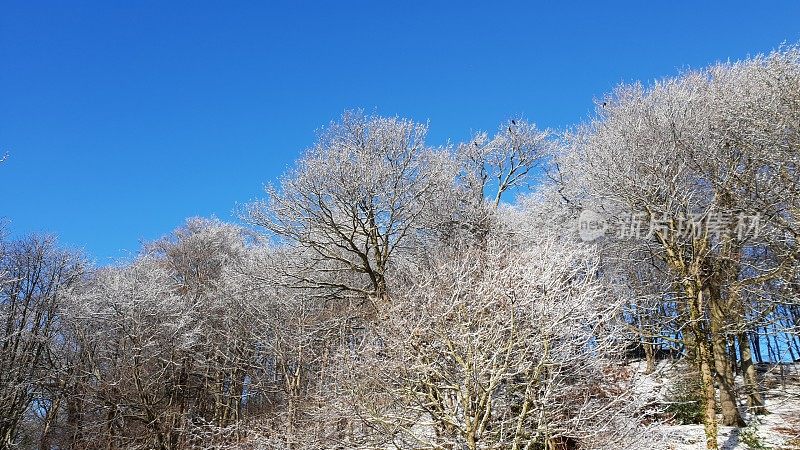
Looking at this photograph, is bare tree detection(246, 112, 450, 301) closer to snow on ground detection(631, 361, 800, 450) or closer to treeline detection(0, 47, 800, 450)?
treeline detection(0, 47, 800, 450)

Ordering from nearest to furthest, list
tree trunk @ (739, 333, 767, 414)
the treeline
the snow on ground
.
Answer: the treeline
the snow on ground
tree trunk @ (739, 333, 767, 414)

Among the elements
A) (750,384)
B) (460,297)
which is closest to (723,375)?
(750,384)

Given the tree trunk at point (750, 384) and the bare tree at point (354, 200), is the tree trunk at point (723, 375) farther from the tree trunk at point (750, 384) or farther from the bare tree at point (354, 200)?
the bare tree at point (354, 200)

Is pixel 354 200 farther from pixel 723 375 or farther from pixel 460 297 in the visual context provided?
pixel 723 375

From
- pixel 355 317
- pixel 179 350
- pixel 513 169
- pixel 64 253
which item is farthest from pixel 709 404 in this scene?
pixel 64 253

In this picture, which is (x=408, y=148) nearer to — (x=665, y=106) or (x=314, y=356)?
(x=314, y=356)

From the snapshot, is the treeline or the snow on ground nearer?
the treeline

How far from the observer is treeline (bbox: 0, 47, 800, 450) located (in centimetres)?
995

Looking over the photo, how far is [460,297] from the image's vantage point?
35.0ft

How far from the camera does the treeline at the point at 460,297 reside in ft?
32.7

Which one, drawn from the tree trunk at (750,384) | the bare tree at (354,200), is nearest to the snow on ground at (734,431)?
the tree trunk at (750,384)

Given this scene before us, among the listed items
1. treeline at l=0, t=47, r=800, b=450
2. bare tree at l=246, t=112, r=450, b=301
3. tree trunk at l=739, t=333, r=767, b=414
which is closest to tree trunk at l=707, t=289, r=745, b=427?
treeline at l=0, t=47, r=800, b=450

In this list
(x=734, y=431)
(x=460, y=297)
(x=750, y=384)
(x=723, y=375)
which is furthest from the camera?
(x=750, y=384)

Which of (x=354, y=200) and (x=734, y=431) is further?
(x=354, y=200)
